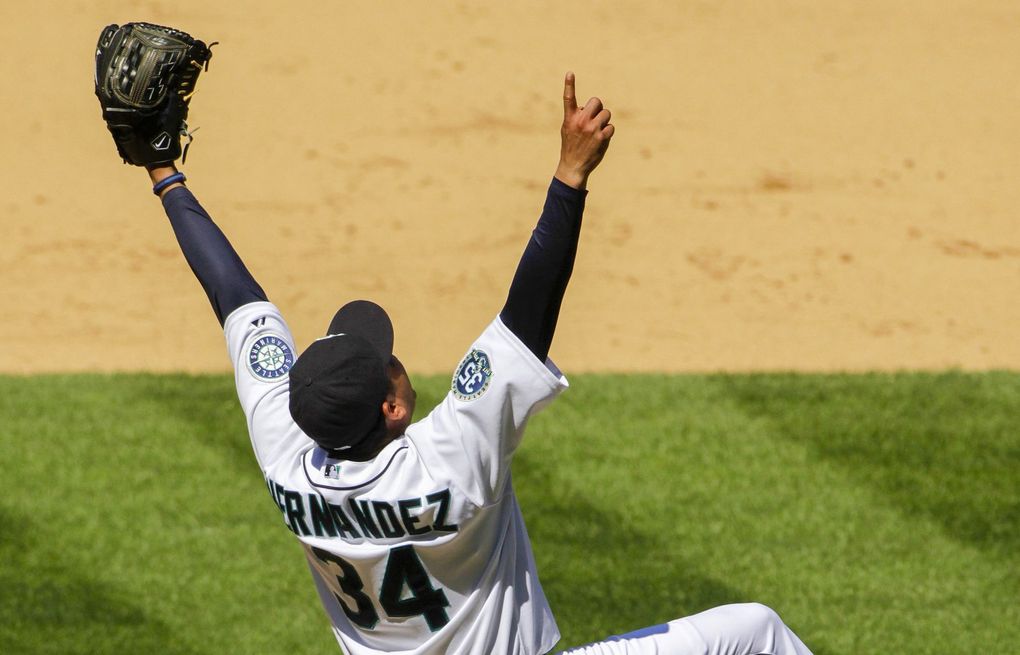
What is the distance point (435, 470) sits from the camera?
269 cm

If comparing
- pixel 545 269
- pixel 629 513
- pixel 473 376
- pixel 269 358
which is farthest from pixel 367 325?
pixel 629 513

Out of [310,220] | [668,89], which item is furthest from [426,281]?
[668,89]

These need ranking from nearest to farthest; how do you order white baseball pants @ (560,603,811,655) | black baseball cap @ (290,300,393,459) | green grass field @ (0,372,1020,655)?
black baseball cap @ (290,300,393,459) → white baseball pants @ (560,603,811,655) → green grass field @ (0,372,1020,655)

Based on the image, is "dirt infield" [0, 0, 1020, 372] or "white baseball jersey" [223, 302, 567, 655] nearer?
"white baseball jersey" [223, 302, 567, 655]

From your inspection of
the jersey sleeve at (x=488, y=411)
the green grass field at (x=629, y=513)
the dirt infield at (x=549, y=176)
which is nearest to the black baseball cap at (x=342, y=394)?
the jersey sleeve at (x=488, y=411)

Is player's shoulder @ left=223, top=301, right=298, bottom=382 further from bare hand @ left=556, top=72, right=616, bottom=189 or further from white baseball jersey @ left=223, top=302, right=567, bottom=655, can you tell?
bare hand @ left=556, top=72, right=616, bottom=189

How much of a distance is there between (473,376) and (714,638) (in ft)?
2.50

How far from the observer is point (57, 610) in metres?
5.01

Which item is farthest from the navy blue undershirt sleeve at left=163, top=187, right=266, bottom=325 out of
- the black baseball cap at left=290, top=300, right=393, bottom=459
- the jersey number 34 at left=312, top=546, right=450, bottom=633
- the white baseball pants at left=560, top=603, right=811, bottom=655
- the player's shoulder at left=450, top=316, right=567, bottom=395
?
the white baseball pants at left=560, top=603, right=811, bottom=655

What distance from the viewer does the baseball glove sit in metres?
3.31

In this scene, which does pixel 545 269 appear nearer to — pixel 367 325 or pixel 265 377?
pixel 367 325

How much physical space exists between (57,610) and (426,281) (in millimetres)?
3632

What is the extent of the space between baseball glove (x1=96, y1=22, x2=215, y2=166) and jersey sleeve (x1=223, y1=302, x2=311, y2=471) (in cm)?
45

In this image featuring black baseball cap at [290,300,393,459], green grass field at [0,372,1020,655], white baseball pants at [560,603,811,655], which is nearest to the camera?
black baseball cap at [290,300,393,459]
